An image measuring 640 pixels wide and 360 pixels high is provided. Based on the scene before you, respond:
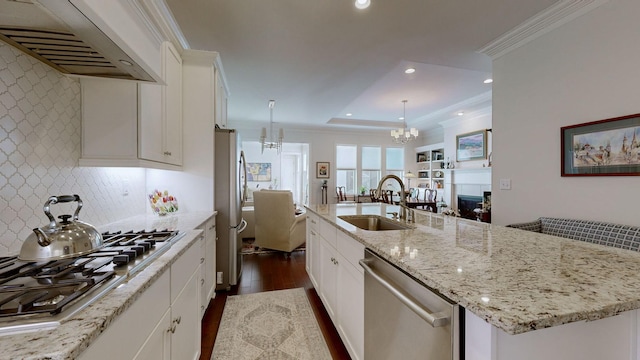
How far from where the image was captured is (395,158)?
8.20m

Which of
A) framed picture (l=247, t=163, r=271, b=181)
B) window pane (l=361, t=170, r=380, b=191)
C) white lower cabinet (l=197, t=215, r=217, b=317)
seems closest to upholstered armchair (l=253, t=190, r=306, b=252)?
white lower cabinet (l=197, t=215, r=217, b=317)

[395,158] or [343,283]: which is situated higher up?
→ [395,158]

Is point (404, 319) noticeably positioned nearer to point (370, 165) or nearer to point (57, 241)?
point (57, 241)

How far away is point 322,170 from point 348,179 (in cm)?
94

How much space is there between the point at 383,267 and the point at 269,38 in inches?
103

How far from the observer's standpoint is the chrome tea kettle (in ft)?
2.81

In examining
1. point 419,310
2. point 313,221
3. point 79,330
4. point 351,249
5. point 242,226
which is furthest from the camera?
point 242,226

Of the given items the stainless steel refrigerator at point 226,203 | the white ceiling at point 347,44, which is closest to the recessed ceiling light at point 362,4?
the white ceiling at point 347,44

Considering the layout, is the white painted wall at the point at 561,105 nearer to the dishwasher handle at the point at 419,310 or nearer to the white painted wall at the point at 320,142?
the dishwasher handle at the point at 419,310

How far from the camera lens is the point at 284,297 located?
260cm

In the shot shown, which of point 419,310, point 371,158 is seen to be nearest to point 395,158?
point 371,158

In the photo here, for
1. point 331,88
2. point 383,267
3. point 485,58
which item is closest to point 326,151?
point 331,88

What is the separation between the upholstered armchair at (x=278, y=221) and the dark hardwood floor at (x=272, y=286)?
0.78 feet

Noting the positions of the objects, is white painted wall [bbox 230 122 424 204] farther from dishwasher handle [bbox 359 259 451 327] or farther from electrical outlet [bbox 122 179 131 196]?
dishwasher handle [bbox 359 259 451 327]
